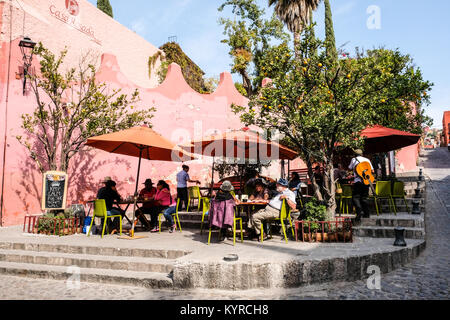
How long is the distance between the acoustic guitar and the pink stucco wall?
6648 mm

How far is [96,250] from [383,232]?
212 inches

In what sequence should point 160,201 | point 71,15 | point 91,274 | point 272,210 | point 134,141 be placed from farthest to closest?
point 71,15 < point 160,201 < point 134,141 < point 272,210 < point 91,274

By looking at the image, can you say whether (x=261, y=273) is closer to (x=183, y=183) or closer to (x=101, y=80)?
(x=183, y=183)

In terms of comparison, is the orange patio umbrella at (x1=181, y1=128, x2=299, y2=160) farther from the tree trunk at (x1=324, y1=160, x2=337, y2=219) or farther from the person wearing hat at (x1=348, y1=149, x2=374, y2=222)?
the person wearing hat at (x1=348, y1=149, x2=374, y2=222)

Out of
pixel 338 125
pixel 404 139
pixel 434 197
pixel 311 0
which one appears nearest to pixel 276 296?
pixel 338 125

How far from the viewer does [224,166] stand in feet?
40.5

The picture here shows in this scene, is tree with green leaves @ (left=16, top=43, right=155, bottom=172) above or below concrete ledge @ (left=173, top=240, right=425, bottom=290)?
above

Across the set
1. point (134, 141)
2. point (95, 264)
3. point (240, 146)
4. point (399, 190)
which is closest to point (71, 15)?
point (240, 146)

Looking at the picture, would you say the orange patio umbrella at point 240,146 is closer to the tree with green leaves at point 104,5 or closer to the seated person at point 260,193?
the seated person at point 260,193

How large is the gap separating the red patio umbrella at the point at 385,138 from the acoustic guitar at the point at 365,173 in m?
1.32

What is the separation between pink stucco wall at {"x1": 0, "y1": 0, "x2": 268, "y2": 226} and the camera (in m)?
8.60

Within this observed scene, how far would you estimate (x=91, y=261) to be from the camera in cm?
510

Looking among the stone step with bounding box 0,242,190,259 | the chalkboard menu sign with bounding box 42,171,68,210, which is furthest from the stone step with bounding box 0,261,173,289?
the chalkboard menu sign with bounding box 42,171,68,210
